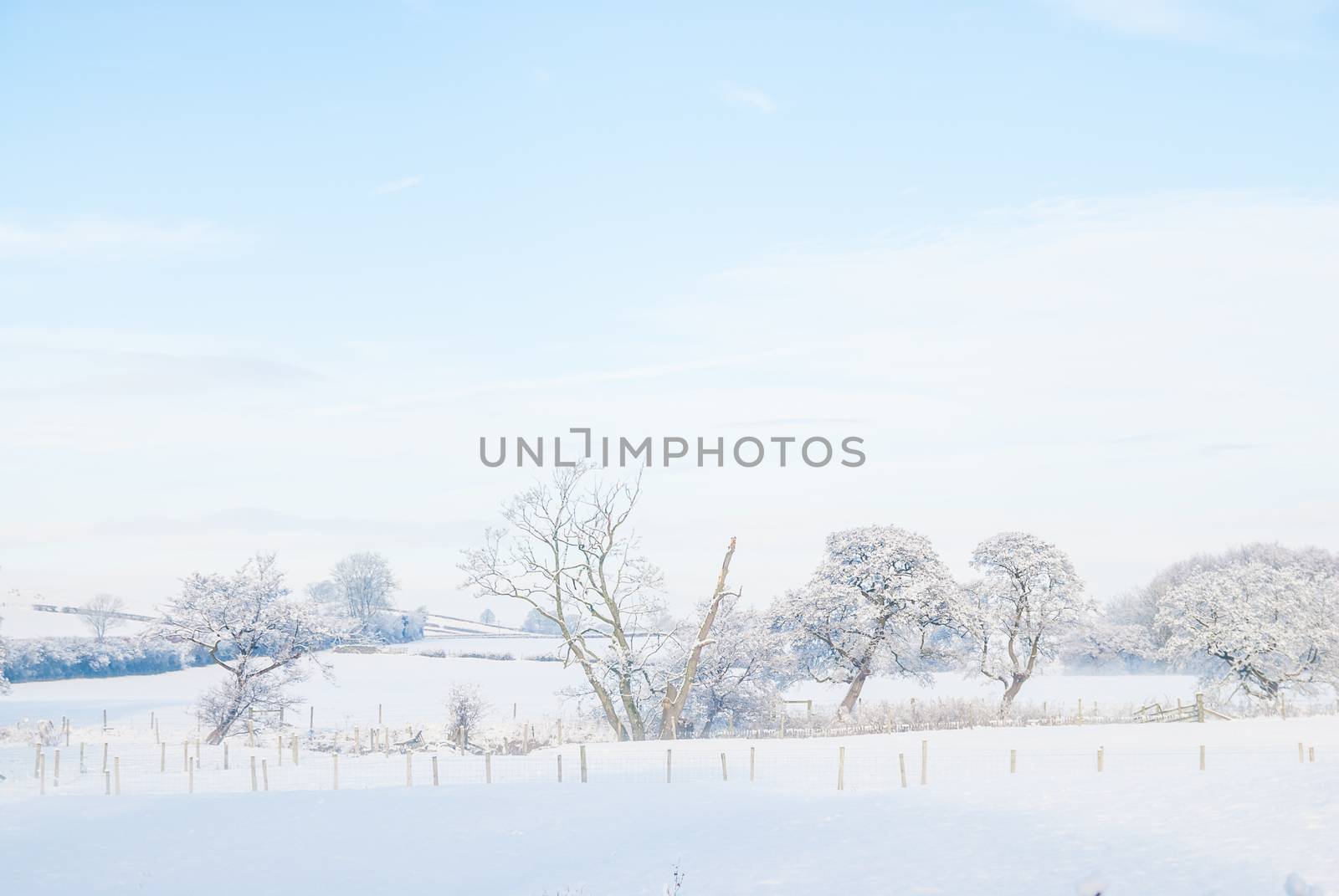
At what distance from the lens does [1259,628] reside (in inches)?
1918

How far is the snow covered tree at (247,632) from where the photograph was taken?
4666 centimetres

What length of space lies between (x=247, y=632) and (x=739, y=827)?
29.7 m

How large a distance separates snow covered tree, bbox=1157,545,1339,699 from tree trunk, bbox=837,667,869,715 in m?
15.6

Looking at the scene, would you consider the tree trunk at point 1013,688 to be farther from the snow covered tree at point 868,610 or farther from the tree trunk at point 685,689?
the tree trunk at point 685,689

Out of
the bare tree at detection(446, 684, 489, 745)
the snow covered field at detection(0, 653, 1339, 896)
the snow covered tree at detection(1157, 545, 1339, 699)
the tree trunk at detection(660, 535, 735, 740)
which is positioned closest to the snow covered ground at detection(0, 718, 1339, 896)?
the snow covered field at detection(0, 653, 1339, 896)

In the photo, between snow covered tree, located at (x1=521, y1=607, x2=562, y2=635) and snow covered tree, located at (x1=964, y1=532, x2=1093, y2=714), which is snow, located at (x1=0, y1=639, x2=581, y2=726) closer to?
snow covered tree, located at (x1=964, y1=532, x2=1093, y2=714)

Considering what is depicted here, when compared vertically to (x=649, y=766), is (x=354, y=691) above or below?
below

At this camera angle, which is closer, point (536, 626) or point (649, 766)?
point (649, 766)

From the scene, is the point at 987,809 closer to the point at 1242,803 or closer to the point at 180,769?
the point at 1242,803

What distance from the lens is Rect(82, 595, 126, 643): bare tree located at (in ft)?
317

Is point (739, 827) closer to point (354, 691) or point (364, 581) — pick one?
point (354, 691)

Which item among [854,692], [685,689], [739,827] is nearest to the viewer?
[739,827]

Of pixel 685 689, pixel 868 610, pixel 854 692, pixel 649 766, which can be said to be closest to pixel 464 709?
pixel 685 689

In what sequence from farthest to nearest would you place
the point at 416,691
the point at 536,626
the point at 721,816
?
the point at 536,626 < the point at 416,691 < the point at 721,816
